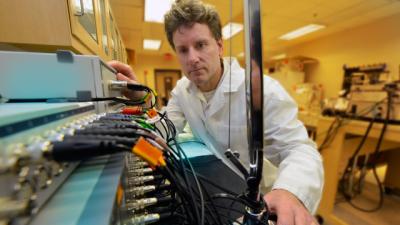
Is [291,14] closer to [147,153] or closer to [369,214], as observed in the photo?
[369,214]

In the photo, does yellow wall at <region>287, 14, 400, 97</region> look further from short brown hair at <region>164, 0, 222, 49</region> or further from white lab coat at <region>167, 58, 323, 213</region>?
short brown hair at <region>164, 0, 222, 49</region>

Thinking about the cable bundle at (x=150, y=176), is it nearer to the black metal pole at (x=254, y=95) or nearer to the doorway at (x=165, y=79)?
the black metal pole at (x=254, y=95)

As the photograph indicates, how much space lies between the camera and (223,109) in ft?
3.18

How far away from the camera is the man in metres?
0.52

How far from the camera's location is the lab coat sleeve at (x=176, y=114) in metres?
1.19

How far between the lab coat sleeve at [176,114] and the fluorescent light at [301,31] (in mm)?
3287

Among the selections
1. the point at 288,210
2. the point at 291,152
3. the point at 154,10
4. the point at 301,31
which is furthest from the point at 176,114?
the point at 301,31

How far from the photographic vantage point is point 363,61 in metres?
3.19

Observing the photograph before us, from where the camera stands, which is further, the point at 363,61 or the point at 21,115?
the point at 363,61

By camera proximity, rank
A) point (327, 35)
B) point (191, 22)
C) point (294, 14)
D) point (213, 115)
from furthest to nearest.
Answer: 1. point (327, 35)
2. point (294, 14)
3. point (213, 115)
4. point (191, 22)

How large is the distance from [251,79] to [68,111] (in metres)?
0.28

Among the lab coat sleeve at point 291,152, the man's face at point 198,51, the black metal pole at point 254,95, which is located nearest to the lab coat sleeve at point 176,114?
the man's face at point 198,51

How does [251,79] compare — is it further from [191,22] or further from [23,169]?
[191,22]

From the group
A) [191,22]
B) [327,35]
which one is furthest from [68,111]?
[327,35]
